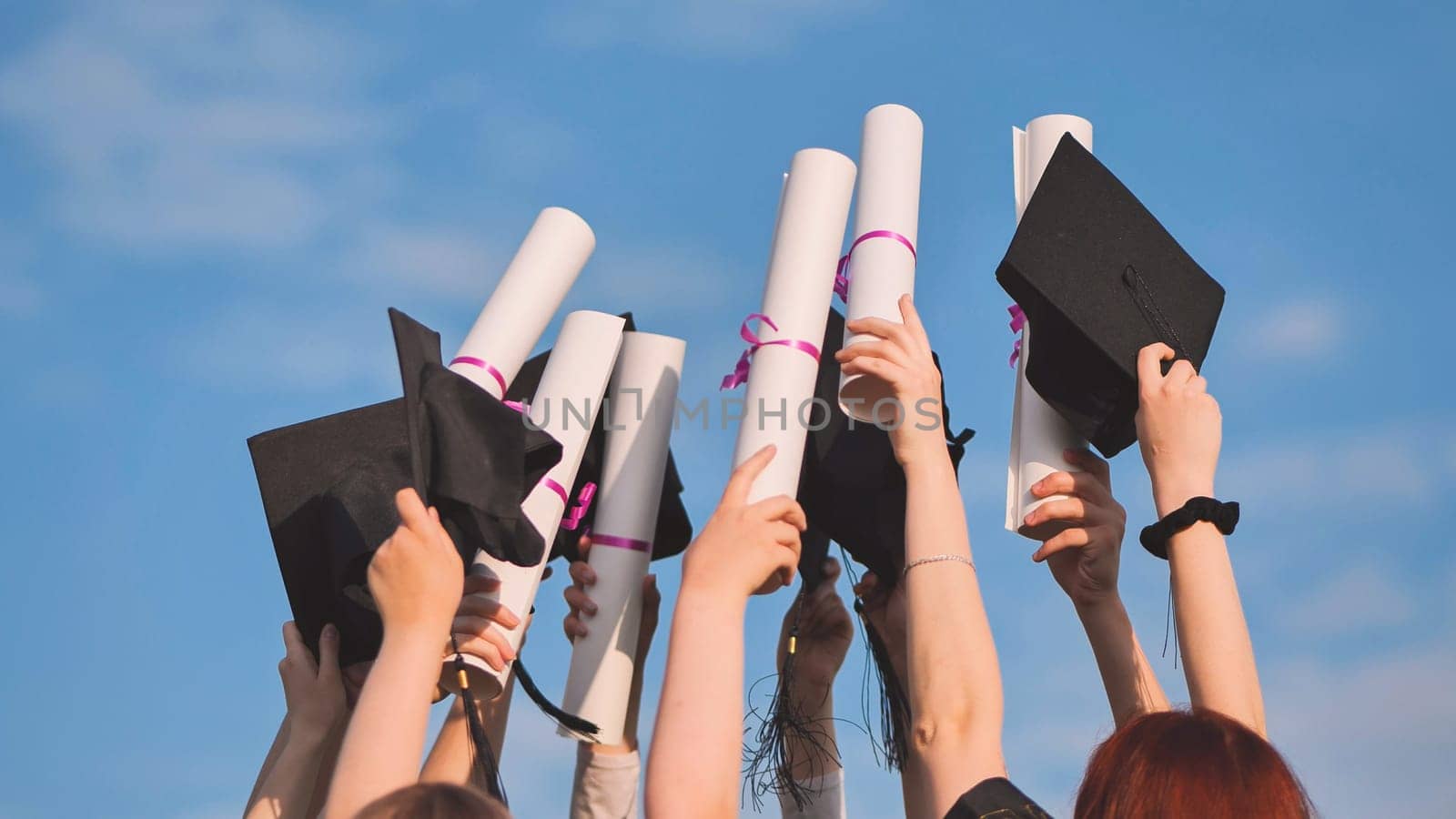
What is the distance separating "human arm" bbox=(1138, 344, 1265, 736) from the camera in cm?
265

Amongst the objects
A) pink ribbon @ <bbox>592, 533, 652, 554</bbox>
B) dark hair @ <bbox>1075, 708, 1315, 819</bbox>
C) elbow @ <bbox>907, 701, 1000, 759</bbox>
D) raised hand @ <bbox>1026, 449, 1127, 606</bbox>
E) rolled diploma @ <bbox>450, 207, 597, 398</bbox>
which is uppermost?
rolled diploma @ <bbox>450, 207, 597, 398</bbox>

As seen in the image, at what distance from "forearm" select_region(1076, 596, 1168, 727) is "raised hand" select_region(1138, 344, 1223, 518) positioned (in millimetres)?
530

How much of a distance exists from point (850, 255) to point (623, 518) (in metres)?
1.07

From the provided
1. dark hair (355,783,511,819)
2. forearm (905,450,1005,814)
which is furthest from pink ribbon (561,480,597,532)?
dark hair (355,783,511,819)

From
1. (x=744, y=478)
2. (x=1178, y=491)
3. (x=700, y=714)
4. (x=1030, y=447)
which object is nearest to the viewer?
(x=700, y=714)

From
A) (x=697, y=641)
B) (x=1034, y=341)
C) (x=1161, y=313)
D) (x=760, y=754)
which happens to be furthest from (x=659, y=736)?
(x=1161, y=313)

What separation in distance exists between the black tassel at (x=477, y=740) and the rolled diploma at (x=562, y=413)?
0.67 feet

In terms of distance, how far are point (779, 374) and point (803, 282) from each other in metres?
0.36

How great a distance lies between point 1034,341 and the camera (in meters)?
3.49

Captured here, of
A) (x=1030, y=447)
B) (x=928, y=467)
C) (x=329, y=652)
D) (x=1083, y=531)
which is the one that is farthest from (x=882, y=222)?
(x=329, y=652)

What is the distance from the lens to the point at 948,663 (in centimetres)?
250

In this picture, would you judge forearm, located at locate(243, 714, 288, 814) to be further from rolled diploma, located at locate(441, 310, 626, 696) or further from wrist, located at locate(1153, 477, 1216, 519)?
wrist, located at locate(1153, 477, 1216, 519)

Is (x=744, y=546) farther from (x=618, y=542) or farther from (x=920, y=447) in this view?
(x=618, y=542)

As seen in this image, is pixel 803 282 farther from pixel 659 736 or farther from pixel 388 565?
pixel 659 736
